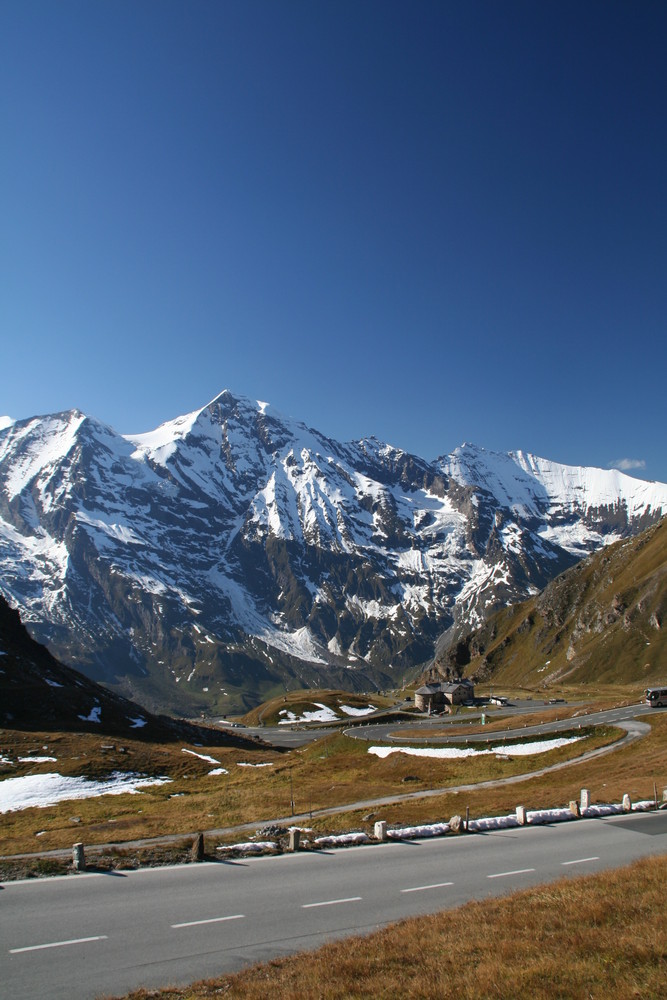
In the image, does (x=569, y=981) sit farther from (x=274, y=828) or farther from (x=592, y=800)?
(x=592, y=800)

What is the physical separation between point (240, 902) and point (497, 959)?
10719 mm

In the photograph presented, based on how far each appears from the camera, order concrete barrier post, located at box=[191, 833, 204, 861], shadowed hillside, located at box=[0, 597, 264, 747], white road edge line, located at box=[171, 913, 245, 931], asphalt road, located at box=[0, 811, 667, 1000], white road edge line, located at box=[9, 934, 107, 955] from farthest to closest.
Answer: shadowed hillside, located at box=[0, 597, 264, 747]
concrete barrier post, located at box=[191, 833, 204, 861]
white road edge line, located at box=[171, 913, 245, 931]
white road edge line, located at box=[9, 934, 107, 955]
asphalt road, located at box=[0, 811, 667, 1000]

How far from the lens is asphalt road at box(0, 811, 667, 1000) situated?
1587cm

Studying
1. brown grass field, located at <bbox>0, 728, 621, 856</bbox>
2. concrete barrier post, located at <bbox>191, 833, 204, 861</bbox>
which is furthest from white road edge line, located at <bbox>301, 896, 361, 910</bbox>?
brown grass field, located at <bbox>0, 728, 621, 856</bbox>

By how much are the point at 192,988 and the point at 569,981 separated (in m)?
→ 8.47

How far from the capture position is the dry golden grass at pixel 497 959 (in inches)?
480

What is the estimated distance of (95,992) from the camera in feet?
47.1

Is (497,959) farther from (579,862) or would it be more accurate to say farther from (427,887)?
(579,862)

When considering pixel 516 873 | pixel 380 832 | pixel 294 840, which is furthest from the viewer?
pixel 380 832

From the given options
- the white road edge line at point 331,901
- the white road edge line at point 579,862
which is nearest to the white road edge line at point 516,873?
the white road edge line at point 579,862

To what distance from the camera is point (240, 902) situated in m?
20.7

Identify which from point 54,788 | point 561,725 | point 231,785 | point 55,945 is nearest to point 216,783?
point 231,785

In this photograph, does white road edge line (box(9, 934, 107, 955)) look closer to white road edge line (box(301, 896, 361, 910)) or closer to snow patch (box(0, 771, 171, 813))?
white road edge line (box(301, 896, 361, 910))

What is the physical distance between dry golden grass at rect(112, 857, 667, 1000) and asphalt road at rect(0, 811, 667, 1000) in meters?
2.05
